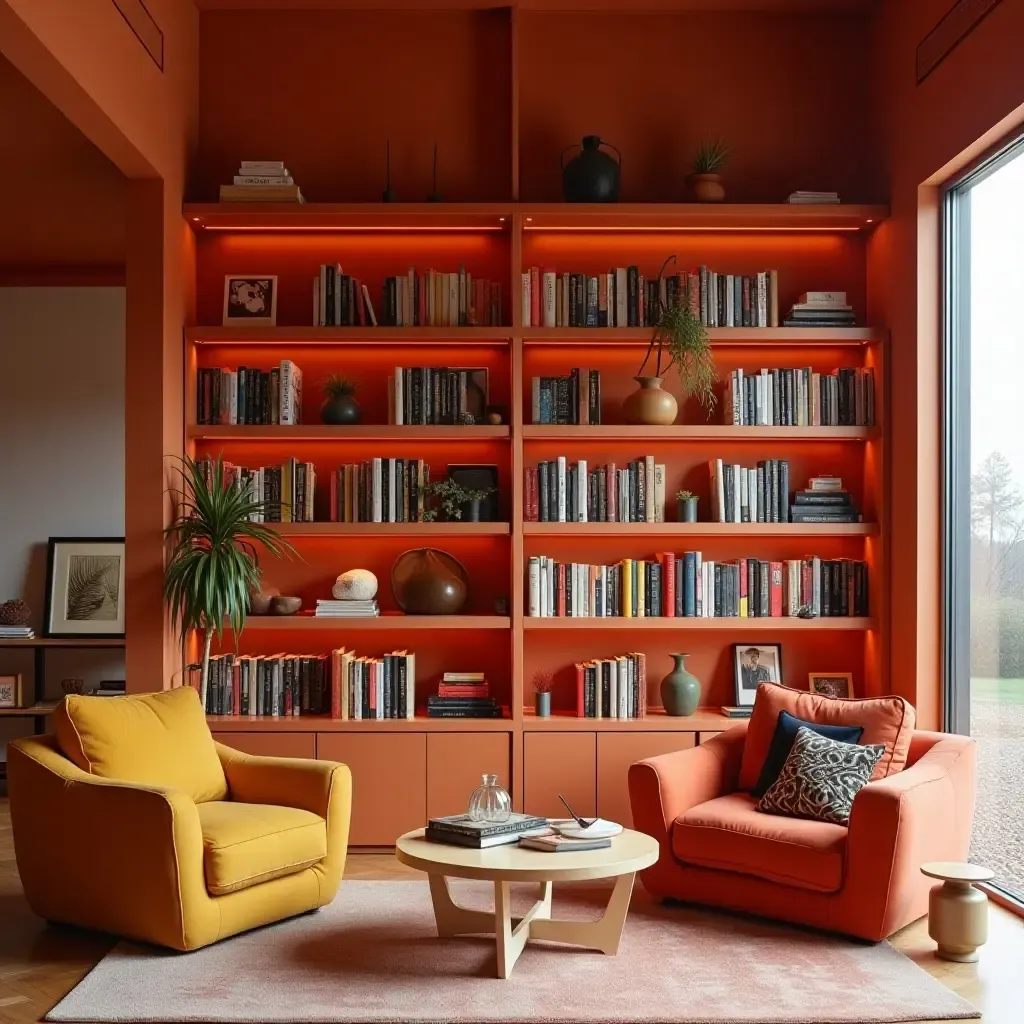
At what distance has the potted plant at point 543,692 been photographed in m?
5.76

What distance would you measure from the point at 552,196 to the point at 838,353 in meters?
1.57

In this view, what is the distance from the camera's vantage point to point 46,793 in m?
4.36

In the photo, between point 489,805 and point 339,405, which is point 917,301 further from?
point 489,805

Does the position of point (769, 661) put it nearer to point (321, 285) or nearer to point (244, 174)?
point (321, 285)

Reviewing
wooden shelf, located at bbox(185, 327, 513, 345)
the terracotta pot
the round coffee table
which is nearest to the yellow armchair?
the round coffee table

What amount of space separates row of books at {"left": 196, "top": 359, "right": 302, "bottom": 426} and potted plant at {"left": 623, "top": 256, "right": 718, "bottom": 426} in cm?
158

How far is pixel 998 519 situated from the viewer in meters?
4.88

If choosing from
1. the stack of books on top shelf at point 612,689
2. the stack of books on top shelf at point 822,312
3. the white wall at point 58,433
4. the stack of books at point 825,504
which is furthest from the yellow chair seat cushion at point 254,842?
the white wall at point 58,433

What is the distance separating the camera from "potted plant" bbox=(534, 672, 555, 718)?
5762 millimetres

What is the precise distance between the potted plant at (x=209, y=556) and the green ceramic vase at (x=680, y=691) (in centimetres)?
184

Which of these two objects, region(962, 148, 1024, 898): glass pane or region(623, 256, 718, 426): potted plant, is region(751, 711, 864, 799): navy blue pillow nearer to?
region(962, 148, 1024, 898): glass pane

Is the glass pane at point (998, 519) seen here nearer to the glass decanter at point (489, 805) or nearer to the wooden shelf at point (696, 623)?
the wooden shelf at point (696, 623)

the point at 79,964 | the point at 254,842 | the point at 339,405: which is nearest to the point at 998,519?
the point at 339,405

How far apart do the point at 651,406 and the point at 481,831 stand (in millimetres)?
2404
